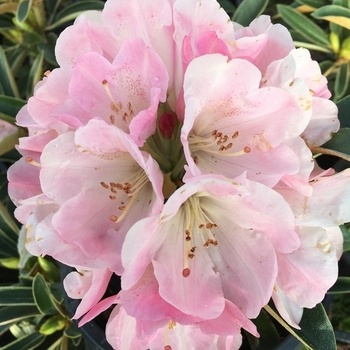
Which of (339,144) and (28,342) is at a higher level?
(339,144)

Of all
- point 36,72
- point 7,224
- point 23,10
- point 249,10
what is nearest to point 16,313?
point 7,224

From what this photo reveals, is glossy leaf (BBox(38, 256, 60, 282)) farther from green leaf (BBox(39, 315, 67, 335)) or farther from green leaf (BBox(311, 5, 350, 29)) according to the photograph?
green leaf (BBox(311, 5, 350, 29))

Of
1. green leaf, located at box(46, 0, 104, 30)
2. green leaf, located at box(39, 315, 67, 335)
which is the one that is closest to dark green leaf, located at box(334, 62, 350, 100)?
green leaf, located at box(46, 0, 104, 30)

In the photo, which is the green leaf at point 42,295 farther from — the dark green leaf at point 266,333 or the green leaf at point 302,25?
the green leaf at point 302,25

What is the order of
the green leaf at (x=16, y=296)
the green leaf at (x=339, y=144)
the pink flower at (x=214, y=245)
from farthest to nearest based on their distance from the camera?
1. the green leaf at (x=16, y=296)
2. the green leaf at (x=339, y=144)
3. the pink flower at (x=214, y=245)

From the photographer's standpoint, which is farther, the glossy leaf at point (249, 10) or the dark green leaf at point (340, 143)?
the glossy leaf at point (249, 10)

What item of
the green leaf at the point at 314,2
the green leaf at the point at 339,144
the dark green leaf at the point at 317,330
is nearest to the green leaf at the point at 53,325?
the dark green leaf at the point at 317,330

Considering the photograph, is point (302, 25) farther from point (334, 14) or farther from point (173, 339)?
point (173, 339)

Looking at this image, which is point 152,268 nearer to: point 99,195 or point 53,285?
point 99,195
